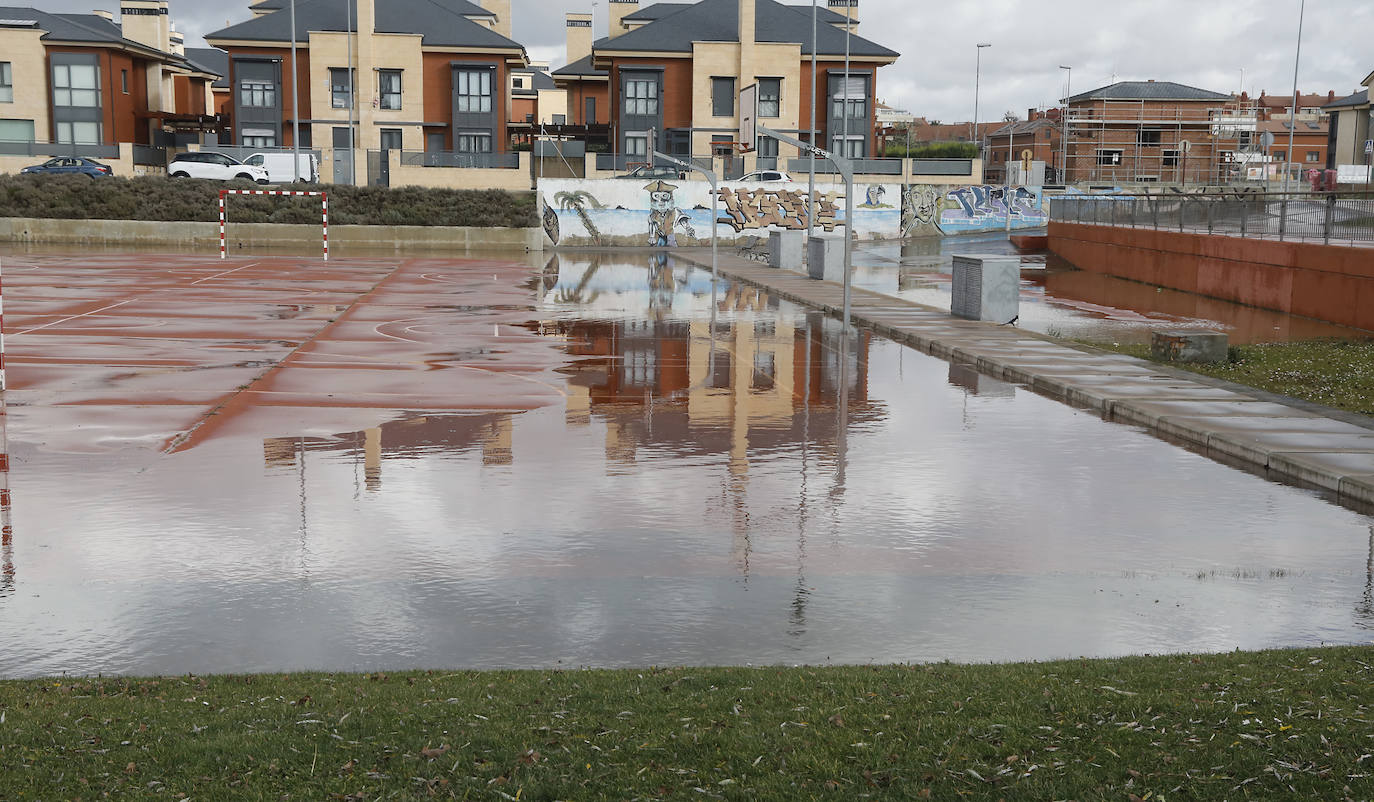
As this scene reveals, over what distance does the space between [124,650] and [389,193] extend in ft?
191

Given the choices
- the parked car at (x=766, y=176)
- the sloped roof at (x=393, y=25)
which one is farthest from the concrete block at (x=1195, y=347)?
the sloped roof at (x=393, y=25)

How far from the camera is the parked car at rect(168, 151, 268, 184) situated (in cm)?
6812

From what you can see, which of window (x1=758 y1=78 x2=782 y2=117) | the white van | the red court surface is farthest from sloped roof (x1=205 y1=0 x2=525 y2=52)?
the red court surface

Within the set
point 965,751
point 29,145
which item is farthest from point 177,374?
point 29,145

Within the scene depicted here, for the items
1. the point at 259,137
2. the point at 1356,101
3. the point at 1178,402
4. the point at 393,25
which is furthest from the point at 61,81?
the point at 1356,101

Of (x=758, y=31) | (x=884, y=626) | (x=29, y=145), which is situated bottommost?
(x=884, y=626)

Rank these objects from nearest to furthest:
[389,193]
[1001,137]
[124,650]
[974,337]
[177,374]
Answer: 1. [124,650]
2. [177,374]
3. [974,337]
4. [389,193]
5. [1001,137]

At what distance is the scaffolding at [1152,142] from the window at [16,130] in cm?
6977

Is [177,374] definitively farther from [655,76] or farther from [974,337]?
[655,76]

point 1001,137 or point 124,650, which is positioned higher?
point 1001,137

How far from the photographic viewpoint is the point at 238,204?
6219 cm

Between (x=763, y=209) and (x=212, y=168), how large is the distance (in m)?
28.2

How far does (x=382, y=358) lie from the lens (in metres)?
21.8

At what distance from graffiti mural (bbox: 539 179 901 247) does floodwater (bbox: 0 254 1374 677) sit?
129 feet
